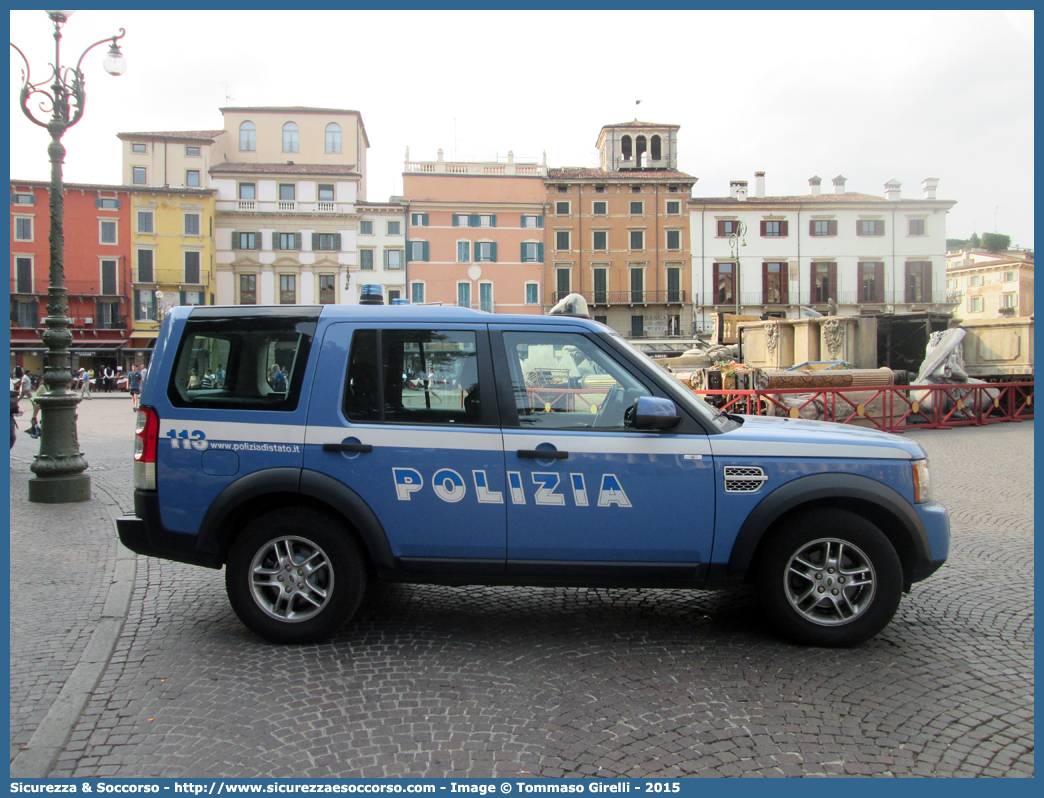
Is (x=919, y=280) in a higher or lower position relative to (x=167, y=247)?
lower

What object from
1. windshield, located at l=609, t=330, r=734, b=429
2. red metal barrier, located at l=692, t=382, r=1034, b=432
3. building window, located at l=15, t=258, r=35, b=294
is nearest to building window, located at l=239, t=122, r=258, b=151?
building window, located at l=15, t=258, r=35, b=294

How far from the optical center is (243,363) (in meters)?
4.16

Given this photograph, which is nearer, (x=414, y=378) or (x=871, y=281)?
(x=414, y=378)

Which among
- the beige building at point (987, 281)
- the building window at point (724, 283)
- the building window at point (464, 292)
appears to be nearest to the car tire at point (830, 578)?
the building window at point (464, 292)

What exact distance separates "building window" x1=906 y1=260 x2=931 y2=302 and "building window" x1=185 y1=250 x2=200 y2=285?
55859mm

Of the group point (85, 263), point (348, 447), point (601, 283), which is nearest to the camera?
point (348, 447)

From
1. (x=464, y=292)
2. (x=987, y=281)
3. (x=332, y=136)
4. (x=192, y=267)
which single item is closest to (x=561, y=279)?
(x=464, y=292)

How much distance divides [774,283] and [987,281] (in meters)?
30.2

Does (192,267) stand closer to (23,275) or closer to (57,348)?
(23,275)

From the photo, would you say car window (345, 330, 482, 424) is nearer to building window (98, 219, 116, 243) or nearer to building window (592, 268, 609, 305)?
building window (592, 268, 609, 305)

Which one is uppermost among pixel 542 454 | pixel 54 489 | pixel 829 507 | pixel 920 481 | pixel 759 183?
pixel 759 183

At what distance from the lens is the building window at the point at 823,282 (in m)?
58.6

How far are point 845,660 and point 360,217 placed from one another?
5794cm

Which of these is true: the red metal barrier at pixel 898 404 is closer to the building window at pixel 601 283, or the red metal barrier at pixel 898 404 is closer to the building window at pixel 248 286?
the building window at pixel 601 283
